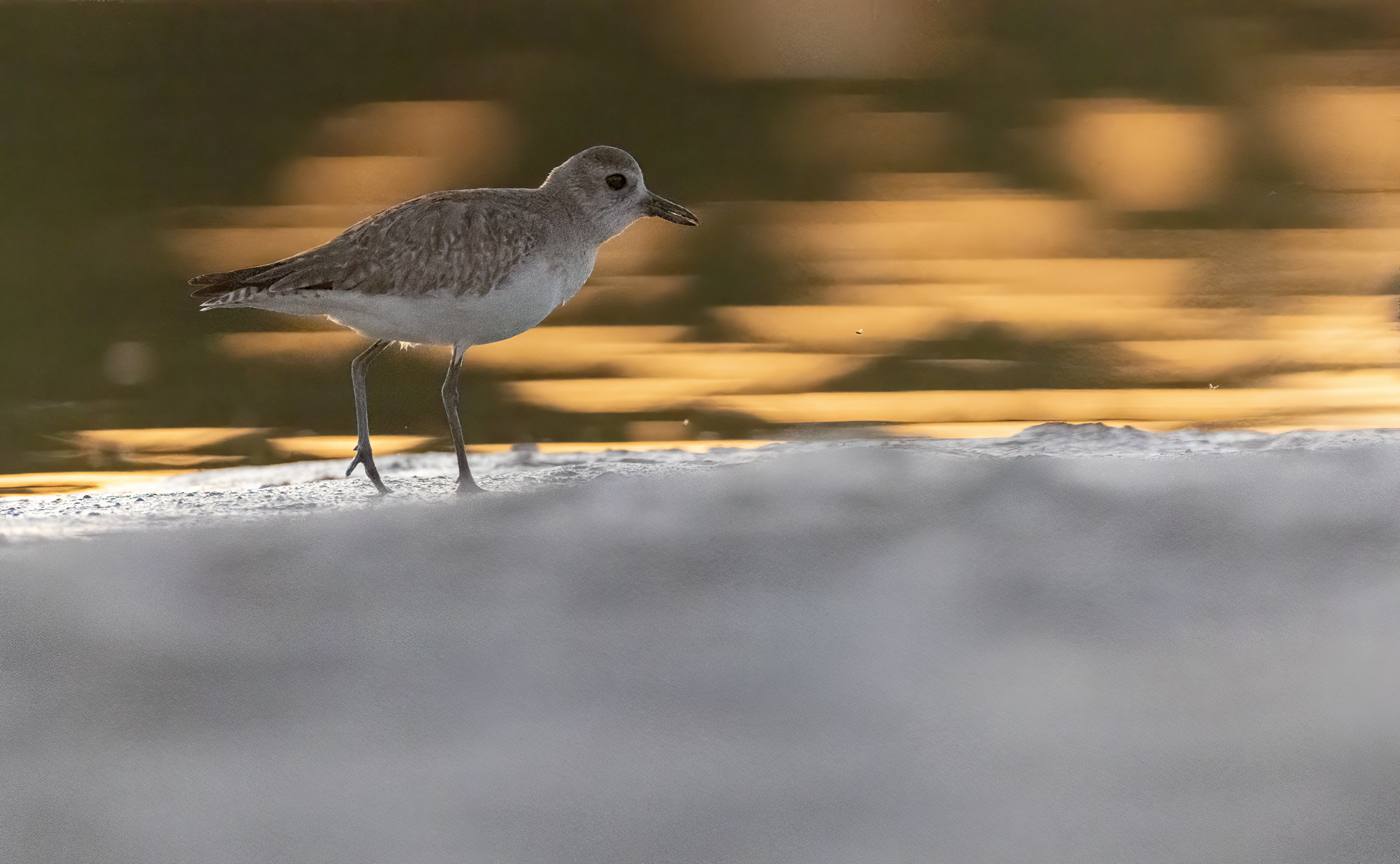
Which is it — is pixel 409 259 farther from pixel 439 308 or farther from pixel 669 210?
pixel 669 210

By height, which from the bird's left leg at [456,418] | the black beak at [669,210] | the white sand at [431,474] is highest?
the black beak at [669,210]

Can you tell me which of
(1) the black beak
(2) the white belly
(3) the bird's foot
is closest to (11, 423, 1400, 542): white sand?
(3) the bird's foot

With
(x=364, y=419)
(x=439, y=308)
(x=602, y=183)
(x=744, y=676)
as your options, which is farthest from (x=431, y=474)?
(x=744, y=676)

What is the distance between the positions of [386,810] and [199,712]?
269mm

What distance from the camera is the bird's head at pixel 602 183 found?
225 centimetres

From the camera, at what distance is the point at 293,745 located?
145 centimetres

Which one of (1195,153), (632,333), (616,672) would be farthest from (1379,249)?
(616,672)

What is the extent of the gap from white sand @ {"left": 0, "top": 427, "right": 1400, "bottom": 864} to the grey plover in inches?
16.4

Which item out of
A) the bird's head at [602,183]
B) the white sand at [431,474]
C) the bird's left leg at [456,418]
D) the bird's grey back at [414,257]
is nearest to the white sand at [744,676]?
the white sand at [431,474]

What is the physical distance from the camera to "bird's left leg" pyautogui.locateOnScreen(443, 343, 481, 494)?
7.08 ft

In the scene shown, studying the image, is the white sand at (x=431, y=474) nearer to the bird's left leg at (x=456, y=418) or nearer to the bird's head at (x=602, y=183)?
the bird's left leg at (x=456, y=418)

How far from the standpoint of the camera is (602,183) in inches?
88.7

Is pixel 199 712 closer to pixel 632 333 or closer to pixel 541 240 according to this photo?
pixel 541 240

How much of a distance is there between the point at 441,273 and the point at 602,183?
35cm
